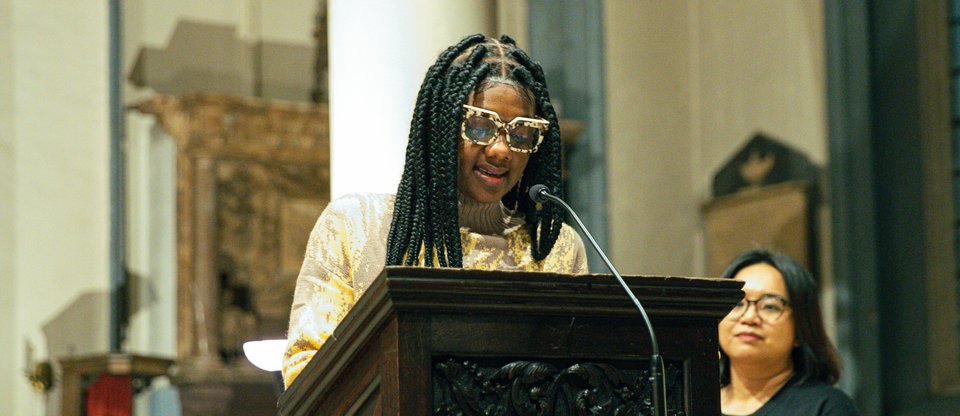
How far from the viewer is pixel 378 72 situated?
496 centimetres

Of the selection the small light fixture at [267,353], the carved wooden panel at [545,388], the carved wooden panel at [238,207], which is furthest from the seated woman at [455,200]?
the carved wooden panel at [238,207]

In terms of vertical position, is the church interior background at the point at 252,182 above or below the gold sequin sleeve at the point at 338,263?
→ above

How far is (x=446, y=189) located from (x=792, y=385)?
1.95 metres

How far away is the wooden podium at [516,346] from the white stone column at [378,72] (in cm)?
234

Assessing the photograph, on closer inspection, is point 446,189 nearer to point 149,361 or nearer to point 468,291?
point 468,291

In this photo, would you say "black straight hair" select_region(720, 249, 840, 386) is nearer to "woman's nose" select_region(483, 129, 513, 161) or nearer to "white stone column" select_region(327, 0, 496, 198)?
"white stone column" select_region(327, 0, 496, 198)

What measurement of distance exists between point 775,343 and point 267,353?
5.94 ft

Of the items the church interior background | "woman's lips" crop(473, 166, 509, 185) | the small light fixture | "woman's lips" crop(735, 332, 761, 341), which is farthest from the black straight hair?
the church interior background

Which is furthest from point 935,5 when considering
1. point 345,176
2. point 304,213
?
point 345,176

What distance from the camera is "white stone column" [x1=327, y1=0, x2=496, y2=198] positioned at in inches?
191

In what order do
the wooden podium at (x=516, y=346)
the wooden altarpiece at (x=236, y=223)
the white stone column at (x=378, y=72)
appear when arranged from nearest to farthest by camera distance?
the wooden podium at (x=516, y=346)
the white stone column at (x=378, y=72)
the wooden altarpiece at (x=236, y=223)

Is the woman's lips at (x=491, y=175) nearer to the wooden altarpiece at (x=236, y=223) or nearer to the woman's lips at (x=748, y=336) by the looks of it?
the woman's lips at (x=748, y=336)

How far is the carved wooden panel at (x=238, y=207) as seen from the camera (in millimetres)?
8961

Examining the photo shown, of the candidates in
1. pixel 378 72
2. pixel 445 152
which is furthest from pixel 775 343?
pixel 445 152
